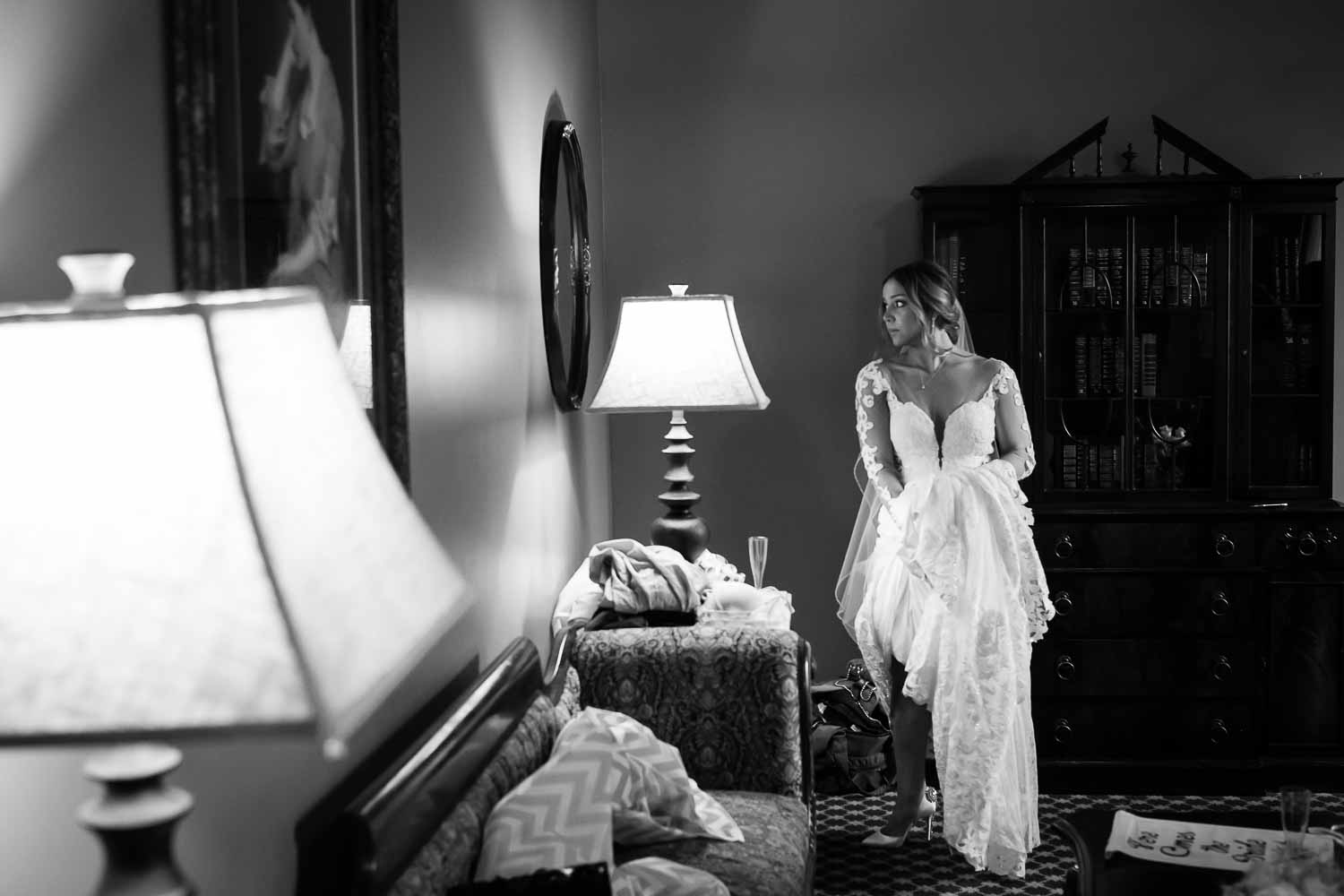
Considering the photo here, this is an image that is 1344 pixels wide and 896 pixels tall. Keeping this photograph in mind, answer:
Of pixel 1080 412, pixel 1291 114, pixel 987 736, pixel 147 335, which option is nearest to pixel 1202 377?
pixel 1080 412

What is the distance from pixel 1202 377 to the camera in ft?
15.6

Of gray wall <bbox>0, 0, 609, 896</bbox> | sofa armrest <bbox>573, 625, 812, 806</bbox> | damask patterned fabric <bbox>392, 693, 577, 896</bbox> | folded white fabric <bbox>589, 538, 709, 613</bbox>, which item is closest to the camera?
gray wall <bbox>0, 0, 609, 896</bbox>

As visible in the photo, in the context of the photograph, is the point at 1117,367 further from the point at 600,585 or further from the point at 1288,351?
the point at 600,585

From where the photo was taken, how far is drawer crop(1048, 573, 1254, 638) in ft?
14.8

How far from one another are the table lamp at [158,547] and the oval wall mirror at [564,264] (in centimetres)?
284

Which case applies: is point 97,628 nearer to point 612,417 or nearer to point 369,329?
point 369,329

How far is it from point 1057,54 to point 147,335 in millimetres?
4853

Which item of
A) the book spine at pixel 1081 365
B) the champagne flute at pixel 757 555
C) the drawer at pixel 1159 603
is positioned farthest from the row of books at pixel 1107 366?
the champagne flute at pixel 757 555

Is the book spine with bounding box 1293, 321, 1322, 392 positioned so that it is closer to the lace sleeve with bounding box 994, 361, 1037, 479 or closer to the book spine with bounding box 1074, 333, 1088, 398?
the book spine with bounding box 1074, 333, 1088, 398

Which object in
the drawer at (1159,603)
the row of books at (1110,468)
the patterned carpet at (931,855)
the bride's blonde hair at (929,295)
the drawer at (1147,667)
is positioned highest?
the bride's blonde hair at (929,295)

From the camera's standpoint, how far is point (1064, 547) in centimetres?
452

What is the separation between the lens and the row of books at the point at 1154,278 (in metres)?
4.70

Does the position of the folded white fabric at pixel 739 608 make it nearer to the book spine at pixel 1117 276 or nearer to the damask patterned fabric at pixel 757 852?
the damask patterned fabric at pixel 757 852

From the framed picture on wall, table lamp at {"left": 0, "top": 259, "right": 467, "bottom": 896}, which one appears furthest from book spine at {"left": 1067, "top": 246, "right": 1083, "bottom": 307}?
table lamp at {"left": 0, "top": 259, "right": 467, "bottom": 896}
